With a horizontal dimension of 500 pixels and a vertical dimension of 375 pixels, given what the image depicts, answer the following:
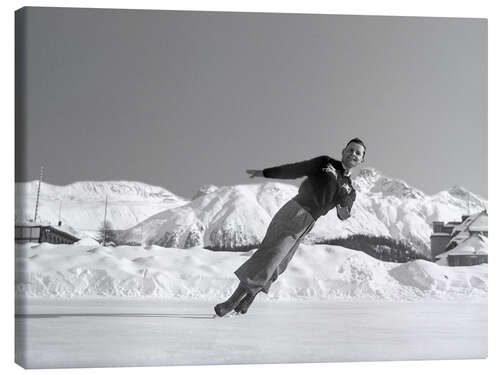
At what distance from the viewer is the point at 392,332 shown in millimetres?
11281

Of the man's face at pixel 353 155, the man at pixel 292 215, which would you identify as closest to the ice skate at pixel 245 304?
the man at pixel 292 215

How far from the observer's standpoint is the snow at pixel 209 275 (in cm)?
1057

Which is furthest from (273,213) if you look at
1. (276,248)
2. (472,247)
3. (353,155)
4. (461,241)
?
(472,247)

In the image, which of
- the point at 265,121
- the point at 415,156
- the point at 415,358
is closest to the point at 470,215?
the point at 415,156

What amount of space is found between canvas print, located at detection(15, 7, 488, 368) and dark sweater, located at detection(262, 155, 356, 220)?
0.05 ft

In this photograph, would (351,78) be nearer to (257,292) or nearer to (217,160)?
(217,160)

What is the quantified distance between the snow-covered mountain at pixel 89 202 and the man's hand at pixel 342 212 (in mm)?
1691

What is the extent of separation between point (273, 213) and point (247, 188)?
351 millimetres

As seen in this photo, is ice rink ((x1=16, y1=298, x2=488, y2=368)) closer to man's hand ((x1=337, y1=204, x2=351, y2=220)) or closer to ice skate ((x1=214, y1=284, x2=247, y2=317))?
ice skate ((x1=214, y1=284, x2=247, y2=317))

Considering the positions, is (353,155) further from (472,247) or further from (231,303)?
(231,303)

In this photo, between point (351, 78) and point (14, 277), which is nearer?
point (14, 277)

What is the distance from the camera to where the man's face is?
11.3m

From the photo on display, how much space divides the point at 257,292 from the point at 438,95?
2.77 meters

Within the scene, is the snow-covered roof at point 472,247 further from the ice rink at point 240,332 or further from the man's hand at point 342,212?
the man's hand at point 342,212
